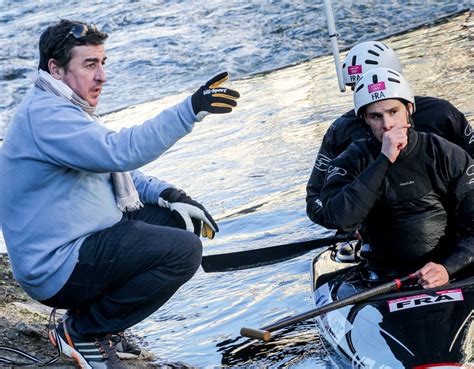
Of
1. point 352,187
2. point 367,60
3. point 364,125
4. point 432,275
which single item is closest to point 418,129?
point 364,125

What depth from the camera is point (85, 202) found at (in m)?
5.41

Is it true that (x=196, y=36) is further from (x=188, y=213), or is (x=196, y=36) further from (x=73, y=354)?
(x=73, y=354)

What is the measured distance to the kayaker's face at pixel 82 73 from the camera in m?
5.46

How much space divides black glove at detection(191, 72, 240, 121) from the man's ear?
831mm

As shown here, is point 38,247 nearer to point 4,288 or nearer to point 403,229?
point 403,229

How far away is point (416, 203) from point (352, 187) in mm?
364

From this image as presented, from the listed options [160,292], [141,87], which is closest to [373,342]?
[160,292]

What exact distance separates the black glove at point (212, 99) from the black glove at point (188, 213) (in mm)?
922

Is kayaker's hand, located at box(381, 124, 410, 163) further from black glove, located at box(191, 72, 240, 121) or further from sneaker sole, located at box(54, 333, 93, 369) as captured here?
sneaker sole, located at box(54, 333, 93, 369)

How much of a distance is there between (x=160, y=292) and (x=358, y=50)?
10.7 ft

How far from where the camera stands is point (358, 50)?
799cm

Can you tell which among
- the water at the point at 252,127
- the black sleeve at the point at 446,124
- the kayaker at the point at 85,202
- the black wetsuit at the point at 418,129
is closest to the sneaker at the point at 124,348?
the kayaker at the point at 85,202

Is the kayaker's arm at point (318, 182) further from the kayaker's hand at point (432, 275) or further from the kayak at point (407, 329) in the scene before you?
the kayaker's hand at point (432, 275)

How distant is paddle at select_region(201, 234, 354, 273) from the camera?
24.4ft
